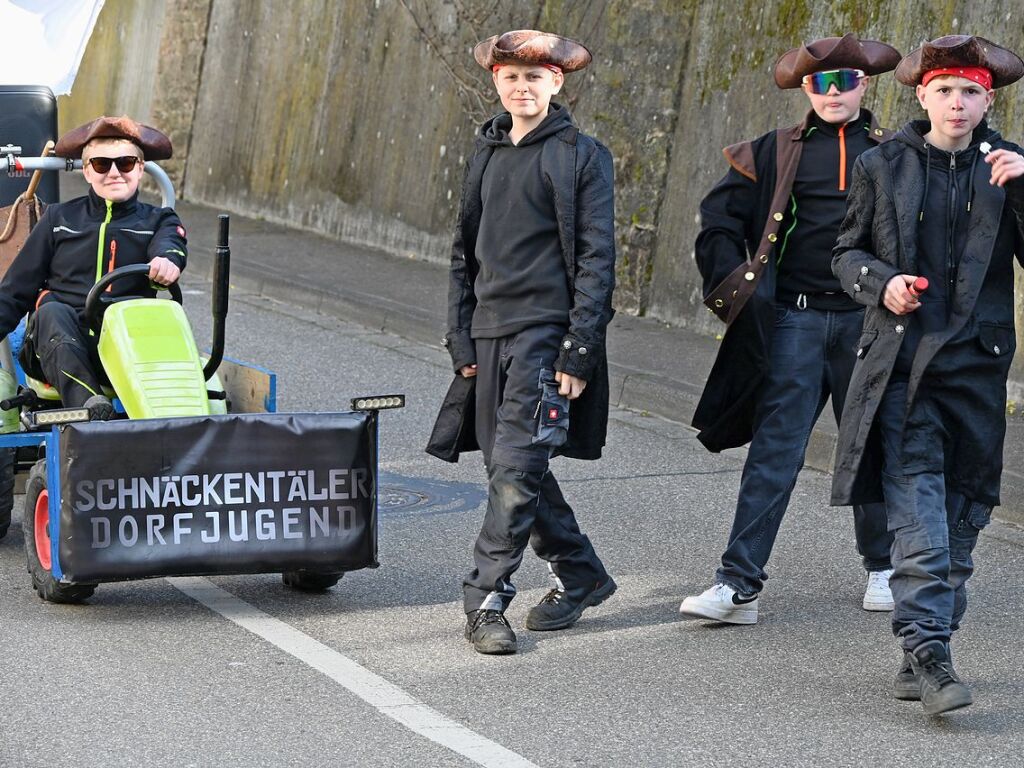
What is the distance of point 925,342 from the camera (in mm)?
5145

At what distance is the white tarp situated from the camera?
9.19 meters

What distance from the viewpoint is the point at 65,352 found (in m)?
6.50

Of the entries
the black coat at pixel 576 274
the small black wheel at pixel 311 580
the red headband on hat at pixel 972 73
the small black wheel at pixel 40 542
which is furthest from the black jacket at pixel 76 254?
the red headband on hat at pixel 972 73

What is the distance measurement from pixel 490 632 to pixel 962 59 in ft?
7.29

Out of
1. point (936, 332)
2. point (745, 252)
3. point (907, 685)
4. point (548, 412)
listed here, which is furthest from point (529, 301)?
point (907, 685)

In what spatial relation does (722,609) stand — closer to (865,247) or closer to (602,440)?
(602,440)

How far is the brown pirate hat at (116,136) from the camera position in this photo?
22.2 ft

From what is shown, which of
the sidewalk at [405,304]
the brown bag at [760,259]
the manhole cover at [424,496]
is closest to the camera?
the brown bag at [760,259]

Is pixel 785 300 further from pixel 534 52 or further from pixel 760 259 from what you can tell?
pixel 534 52

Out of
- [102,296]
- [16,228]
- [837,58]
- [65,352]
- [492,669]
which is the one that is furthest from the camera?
[16,228]

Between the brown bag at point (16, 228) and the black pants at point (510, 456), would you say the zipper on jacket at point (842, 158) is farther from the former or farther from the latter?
the brown bag at point (16, 228)

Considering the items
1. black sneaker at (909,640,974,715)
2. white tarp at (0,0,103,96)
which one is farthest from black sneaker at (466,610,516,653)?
white tarp at (0,0,103,96)

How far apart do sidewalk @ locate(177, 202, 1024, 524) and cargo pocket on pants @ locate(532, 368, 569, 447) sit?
298cm

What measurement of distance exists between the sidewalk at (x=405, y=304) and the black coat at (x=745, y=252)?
224 cm
